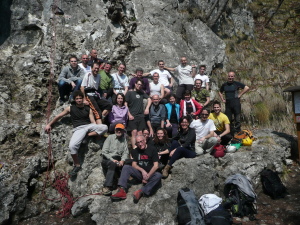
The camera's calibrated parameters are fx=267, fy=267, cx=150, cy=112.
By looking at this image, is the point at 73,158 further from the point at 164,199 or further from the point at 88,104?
the point at 164,199

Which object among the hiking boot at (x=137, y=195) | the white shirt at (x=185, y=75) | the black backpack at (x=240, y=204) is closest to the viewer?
the hiking boot at (x=137, y=195)

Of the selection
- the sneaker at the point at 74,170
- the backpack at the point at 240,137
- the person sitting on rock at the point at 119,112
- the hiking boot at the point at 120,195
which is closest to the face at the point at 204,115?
the backpack at the point at 240,137

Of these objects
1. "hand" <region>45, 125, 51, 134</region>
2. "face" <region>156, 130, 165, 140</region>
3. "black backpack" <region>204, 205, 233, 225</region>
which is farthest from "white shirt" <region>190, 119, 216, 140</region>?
"hand" <region>45, 125, 51, 134</region>

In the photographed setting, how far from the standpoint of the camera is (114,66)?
39.7ft

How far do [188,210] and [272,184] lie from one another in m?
2.95

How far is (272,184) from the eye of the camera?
749 cm

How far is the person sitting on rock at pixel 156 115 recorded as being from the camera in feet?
28.2

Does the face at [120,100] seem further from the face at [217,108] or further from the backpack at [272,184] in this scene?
the backpack at [272,184]

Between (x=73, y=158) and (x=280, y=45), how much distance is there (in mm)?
16083

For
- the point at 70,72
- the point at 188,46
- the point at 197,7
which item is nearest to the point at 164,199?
the point at 70,72

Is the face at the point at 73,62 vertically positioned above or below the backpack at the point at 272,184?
above

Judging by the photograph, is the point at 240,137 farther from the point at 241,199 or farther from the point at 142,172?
the point at 142,172

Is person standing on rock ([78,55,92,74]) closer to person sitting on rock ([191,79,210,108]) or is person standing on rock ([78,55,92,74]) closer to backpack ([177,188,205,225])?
person sitting on rock ([191,79,210,108])

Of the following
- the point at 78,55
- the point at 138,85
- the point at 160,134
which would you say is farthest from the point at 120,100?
the point at 78,55
